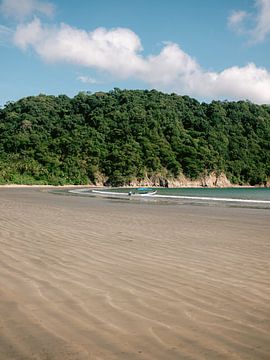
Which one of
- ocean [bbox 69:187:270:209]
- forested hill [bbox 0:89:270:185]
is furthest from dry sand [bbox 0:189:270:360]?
forested hill [bbox 0:89:270:185]

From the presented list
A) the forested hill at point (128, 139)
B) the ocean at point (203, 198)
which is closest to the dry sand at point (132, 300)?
the ocean at point (203, 198)

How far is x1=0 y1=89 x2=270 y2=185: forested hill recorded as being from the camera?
96438 mm

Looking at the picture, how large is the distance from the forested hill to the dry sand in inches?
2893

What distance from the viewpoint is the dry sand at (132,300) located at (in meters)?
3.03

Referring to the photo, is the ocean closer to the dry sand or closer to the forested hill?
the dry sand

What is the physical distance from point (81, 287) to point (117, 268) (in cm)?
116

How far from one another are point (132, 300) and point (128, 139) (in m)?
104

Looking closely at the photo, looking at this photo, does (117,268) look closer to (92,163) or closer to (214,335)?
(214,335)

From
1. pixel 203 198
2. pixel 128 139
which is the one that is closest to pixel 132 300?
pixel 203 198

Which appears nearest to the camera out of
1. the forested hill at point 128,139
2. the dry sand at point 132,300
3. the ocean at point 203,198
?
the dry sand at point 132,300

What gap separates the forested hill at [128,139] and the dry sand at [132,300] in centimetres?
7347

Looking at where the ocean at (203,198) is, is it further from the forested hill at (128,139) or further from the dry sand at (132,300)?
the forested hill at (128,139)

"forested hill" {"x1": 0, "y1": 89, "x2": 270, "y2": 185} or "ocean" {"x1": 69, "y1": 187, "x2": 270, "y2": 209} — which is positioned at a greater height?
"forested hill" {"x1": 0, "y1": 89, "x2": 270, "y2": 185}

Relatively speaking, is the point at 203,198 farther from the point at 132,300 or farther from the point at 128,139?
the point at 128,139
